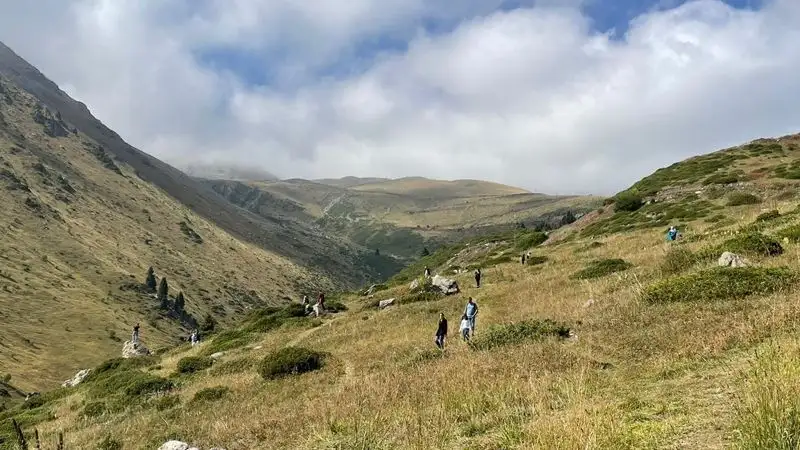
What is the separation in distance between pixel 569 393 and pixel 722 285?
931 centimetres

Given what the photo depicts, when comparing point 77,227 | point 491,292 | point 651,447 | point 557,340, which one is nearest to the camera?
point 651,447

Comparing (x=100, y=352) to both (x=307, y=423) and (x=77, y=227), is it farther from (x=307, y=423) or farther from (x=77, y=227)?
(x=307, y=423)

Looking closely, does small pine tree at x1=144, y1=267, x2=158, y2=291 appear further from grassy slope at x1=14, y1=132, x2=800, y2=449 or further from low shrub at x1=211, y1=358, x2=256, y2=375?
grassy slope at x1=14, y1=132, x2=800, y2=449

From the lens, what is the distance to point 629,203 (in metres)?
62.2

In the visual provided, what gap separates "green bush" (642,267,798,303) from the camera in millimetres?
14172

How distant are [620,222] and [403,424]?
52.1 metres

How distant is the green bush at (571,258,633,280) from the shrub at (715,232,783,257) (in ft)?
19.9

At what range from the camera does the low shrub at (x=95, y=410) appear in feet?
75.9

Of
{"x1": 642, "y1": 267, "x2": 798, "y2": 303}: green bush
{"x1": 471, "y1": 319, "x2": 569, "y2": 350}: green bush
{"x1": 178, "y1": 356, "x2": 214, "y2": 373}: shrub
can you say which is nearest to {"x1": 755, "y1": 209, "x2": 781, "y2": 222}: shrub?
{"x1": 642, "y1": 267, "x2": 798, "y2": 303}: green bush

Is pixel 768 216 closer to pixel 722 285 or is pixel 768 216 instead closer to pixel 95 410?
pixel 722 285

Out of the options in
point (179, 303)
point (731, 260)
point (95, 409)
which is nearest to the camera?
point (731, 260)

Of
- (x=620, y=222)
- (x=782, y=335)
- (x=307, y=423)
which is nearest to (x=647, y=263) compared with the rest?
(x=782, y=335)

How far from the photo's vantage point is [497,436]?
7133mm

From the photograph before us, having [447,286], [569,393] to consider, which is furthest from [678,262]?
[447,286]
